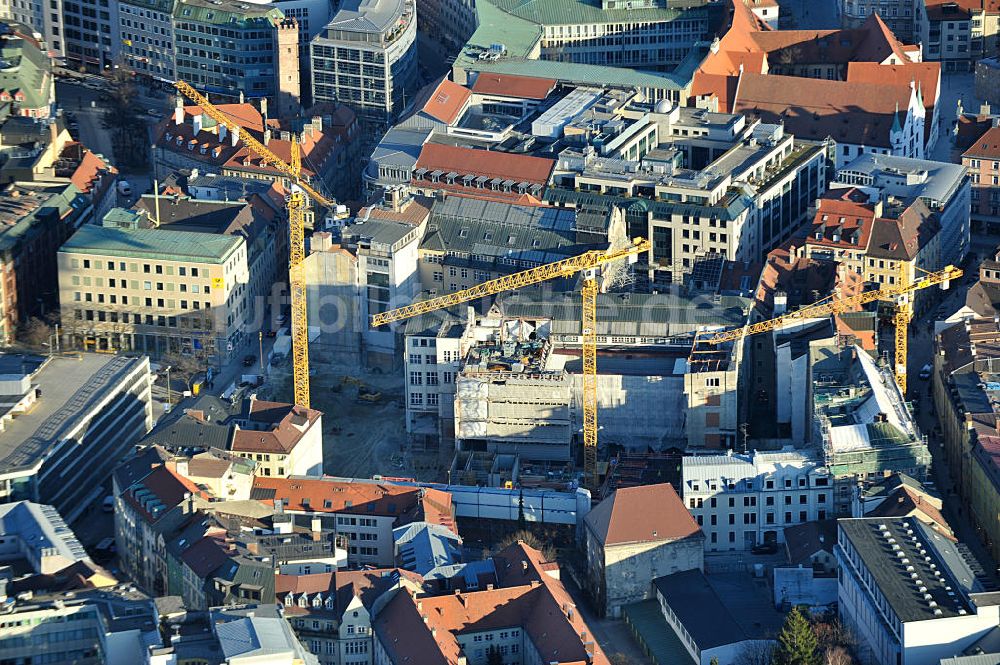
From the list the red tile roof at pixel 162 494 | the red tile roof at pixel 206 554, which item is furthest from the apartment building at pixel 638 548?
the red tile roof at pixel 162 494

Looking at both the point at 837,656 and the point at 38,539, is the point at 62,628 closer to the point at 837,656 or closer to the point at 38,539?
the point at 38,539

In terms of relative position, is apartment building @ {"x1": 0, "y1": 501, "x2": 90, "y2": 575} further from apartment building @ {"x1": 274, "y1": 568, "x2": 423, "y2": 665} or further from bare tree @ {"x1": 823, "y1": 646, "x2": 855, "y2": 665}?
bare tree @ {"x1": 823, "y1": 646, "x2": 855, "y2": 665}

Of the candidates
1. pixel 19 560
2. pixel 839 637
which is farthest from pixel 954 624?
pixel 19 560

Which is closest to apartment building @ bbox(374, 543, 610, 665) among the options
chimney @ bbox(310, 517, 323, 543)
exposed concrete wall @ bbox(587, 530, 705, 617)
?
exposed concrete wall @ bbox(587, 530, 705, 617)

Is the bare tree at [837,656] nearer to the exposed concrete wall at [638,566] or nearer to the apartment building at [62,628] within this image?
the exposed concrete wall at [638,566]

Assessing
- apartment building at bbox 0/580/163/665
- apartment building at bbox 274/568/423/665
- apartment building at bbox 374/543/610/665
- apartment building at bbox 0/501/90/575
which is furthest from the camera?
apartment building at bbox 0/501/90/575

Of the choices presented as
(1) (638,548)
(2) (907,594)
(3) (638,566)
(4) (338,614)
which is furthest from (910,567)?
(4) (338,614)

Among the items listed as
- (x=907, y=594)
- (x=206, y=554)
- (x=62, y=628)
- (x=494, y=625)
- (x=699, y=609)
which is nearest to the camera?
(x=62, y=628)
